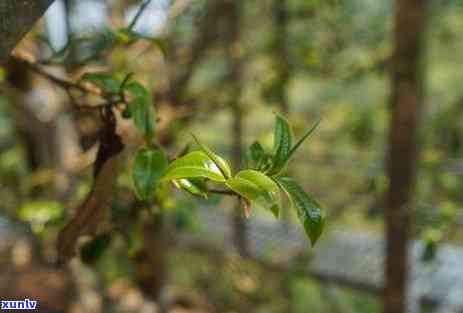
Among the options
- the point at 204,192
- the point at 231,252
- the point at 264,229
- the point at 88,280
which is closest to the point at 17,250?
the point at 88,280

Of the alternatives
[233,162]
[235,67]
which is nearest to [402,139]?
[235,67]

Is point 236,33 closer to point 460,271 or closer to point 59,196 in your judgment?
point 59,196

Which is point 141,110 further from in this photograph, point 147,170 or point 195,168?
point 195,168

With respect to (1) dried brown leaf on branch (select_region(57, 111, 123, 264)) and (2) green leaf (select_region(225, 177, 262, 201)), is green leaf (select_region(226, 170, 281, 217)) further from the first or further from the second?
(1) dried brown leaf on branch (select_region(57, 111, 123, 264))

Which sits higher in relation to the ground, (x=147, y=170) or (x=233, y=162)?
(x=233, y=162)

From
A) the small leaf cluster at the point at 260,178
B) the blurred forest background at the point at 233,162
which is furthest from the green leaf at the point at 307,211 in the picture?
the blurred forest background at the point at 233,162

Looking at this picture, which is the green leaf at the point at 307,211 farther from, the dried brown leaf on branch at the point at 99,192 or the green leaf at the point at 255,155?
the dried brown leaf on branch at the point at 99,192

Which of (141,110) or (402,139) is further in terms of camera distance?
(402,139)
